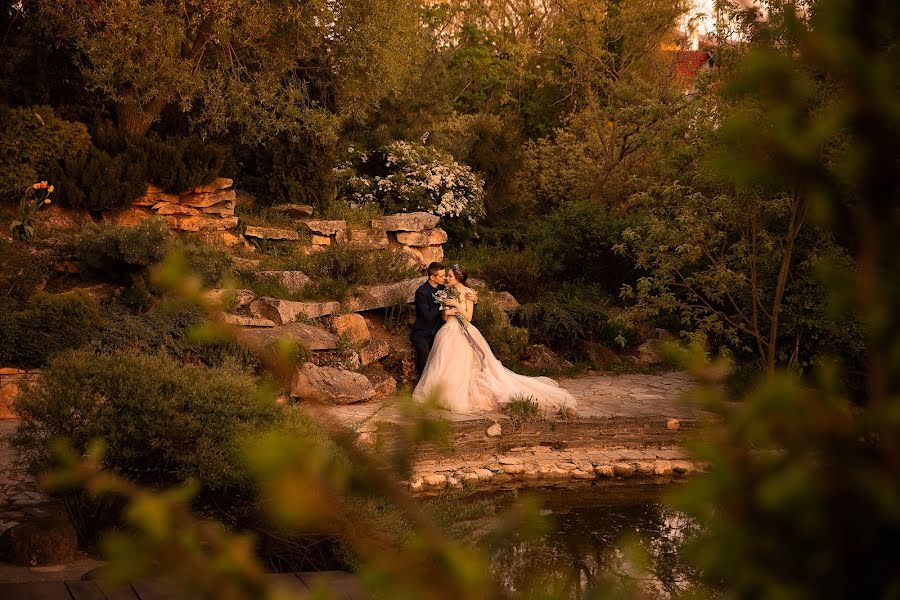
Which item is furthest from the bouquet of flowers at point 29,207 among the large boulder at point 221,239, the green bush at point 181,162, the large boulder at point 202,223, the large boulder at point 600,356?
the large boulder at point 600,356

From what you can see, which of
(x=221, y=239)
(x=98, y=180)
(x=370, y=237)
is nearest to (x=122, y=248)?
(x=98, y=180)

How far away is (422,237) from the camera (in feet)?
50.1

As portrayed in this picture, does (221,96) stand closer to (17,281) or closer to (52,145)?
(52,145)

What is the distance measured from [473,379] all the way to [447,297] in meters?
1.24

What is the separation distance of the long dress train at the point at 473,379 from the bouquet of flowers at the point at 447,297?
103 mm

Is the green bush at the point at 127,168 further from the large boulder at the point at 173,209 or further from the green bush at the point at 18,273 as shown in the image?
the green bush at the point at 18,273

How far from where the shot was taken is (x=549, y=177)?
1975 cm

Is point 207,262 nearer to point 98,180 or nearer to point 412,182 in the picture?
point 98,180

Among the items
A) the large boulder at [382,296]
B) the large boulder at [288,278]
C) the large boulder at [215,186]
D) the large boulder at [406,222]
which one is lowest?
the large boulder at [382,296]

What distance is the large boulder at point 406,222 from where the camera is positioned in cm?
1491

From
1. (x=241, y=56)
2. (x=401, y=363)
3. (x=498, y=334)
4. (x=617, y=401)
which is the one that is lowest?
(x=617, y=401)

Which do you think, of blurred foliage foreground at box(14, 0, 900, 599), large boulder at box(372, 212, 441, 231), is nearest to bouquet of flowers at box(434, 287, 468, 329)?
large boulder at box(372, 212, 441, 231)

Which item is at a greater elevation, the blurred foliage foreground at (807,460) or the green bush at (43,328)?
the blurred foliage foreground at (807,460)

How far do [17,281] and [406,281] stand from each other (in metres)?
5.28
